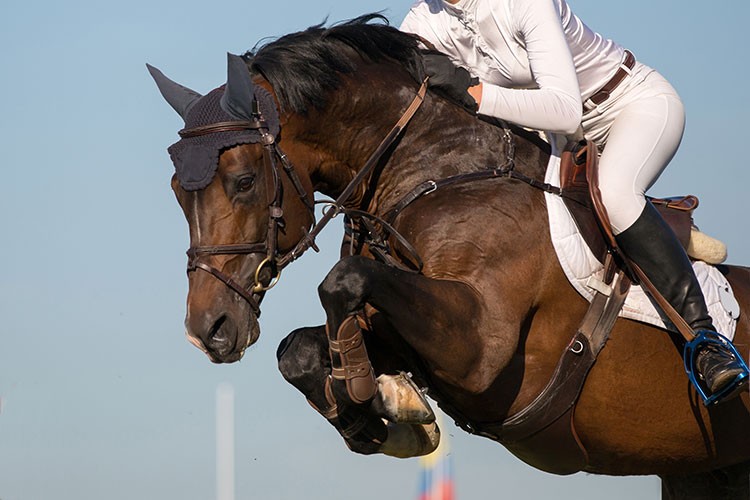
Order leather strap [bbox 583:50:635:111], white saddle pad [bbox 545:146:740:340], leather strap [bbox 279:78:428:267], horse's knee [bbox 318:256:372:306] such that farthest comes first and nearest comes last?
1. leather strap [bbox 583:50:635:111]
2. white saddle pad [bbox 545:146:740:340]
3. leather strap [bbox 279:78:428:267]
4. horse's knee [bbox 318:256:372:306]

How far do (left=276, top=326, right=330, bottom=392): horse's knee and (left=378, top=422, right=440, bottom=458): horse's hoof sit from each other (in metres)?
0.47

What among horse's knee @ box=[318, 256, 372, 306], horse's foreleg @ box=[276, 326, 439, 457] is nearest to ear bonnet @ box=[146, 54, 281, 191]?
horse's knee @ box=[318, 256, 372, 306]

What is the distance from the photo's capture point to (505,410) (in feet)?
19.1

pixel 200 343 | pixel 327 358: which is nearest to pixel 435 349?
pixel 327 358

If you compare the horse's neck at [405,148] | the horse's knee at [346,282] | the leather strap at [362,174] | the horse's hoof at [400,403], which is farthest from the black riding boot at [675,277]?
the horse's knee at [346,282]

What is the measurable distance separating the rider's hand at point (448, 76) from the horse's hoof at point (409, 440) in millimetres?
1563

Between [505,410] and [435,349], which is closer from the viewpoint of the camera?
[435,349]

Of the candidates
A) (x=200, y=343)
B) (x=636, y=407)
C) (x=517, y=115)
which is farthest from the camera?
(x=636, y=407)

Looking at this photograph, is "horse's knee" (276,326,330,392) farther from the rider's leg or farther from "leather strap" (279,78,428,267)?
the rider's leg

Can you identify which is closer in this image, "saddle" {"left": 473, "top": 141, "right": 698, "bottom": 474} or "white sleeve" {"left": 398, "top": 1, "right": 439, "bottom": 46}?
"saddle" {"left": 473, "top": 141, "right": 698, "bottom": 474}

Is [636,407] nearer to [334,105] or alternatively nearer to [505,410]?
[505,410]

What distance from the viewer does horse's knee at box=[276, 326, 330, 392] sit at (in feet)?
18.7

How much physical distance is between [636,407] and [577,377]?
443 mm

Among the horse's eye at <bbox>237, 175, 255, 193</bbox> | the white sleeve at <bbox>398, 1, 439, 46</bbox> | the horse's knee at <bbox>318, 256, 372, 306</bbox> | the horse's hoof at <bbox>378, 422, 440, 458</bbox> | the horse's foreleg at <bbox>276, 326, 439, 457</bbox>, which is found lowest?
the horse's hoof at <bbox>378, 422, 440, 458</bbox>
